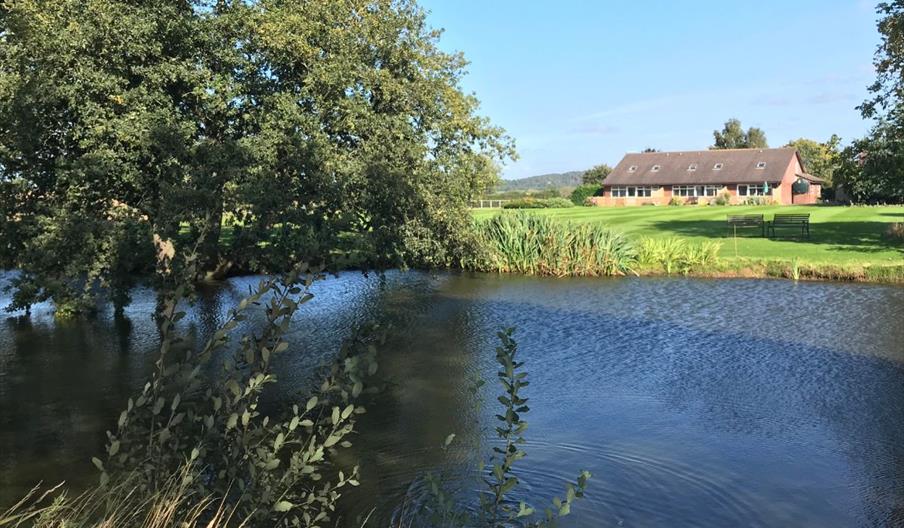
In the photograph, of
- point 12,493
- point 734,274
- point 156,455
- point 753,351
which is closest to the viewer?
point 156,455

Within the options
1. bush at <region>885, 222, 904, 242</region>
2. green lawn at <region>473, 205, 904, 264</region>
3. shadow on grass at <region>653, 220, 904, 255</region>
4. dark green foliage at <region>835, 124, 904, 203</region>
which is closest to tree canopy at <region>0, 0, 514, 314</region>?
green lawn at <region>473, 205, 904, 264</region>

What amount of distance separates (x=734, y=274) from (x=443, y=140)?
1013cm

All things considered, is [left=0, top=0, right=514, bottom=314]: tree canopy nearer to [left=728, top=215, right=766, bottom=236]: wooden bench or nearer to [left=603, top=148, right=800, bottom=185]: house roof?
[left=728, top=215, right=766, bottom=236]: wooden bench

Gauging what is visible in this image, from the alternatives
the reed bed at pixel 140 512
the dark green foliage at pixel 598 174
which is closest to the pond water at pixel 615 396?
the reed bed at pixel 140 512

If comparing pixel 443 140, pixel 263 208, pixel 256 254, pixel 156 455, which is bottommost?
pixel 156 455

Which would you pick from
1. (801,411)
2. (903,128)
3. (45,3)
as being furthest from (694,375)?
(903,128)

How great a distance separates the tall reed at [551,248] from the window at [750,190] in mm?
50567

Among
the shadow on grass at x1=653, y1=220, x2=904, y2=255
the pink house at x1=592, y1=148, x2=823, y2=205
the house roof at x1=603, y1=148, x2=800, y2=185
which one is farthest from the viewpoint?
the house roof at x1=603, y1=148, x2=800, y2=185

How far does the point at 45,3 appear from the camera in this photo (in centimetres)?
1368

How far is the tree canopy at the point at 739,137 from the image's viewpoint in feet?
341

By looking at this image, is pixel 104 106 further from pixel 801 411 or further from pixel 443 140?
pixel 801 411

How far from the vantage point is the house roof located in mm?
69812

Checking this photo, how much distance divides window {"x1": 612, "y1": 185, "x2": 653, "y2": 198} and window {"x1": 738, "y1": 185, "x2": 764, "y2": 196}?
27.7 ft

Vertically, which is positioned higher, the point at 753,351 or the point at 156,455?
the point at 156,455
